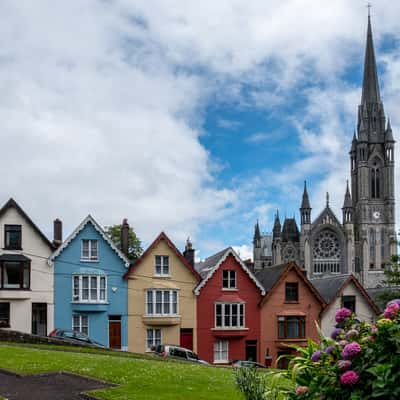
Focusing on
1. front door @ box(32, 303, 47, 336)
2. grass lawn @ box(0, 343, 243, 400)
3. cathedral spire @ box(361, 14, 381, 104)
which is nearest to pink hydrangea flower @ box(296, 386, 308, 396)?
grass lawn @ box(0, 343, 243, 400)

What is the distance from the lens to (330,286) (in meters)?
53.9

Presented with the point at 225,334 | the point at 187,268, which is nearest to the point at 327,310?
the point at 225,334

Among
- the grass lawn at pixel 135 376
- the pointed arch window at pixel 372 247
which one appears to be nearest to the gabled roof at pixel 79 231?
the grass lawn at pixel 135 376

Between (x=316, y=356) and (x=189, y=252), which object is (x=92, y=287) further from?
(x=316, y=356)

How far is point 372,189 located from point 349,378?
462 ft

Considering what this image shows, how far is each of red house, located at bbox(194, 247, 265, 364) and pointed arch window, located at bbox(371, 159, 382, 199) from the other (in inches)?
3936

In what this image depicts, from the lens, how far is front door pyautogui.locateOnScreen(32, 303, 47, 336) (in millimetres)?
46750

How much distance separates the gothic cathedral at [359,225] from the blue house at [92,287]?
284 feet

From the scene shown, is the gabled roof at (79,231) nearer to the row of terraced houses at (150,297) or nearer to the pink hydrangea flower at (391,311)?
the row of terraced houses at (150,297)

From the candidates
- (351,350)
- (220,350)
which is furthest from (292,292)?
(351,350)

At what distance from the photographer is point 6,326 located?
42.7 m

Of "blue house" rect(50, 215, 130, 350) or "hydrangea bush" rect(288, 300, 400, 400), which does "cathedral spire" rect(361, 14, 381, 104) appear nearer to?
"blue house" rect(50, 215, 130, 350)

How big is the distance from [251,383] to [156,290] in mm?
38405

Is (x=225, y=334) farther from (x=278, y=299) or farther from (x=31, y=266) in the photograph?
(x=31, y=266)
